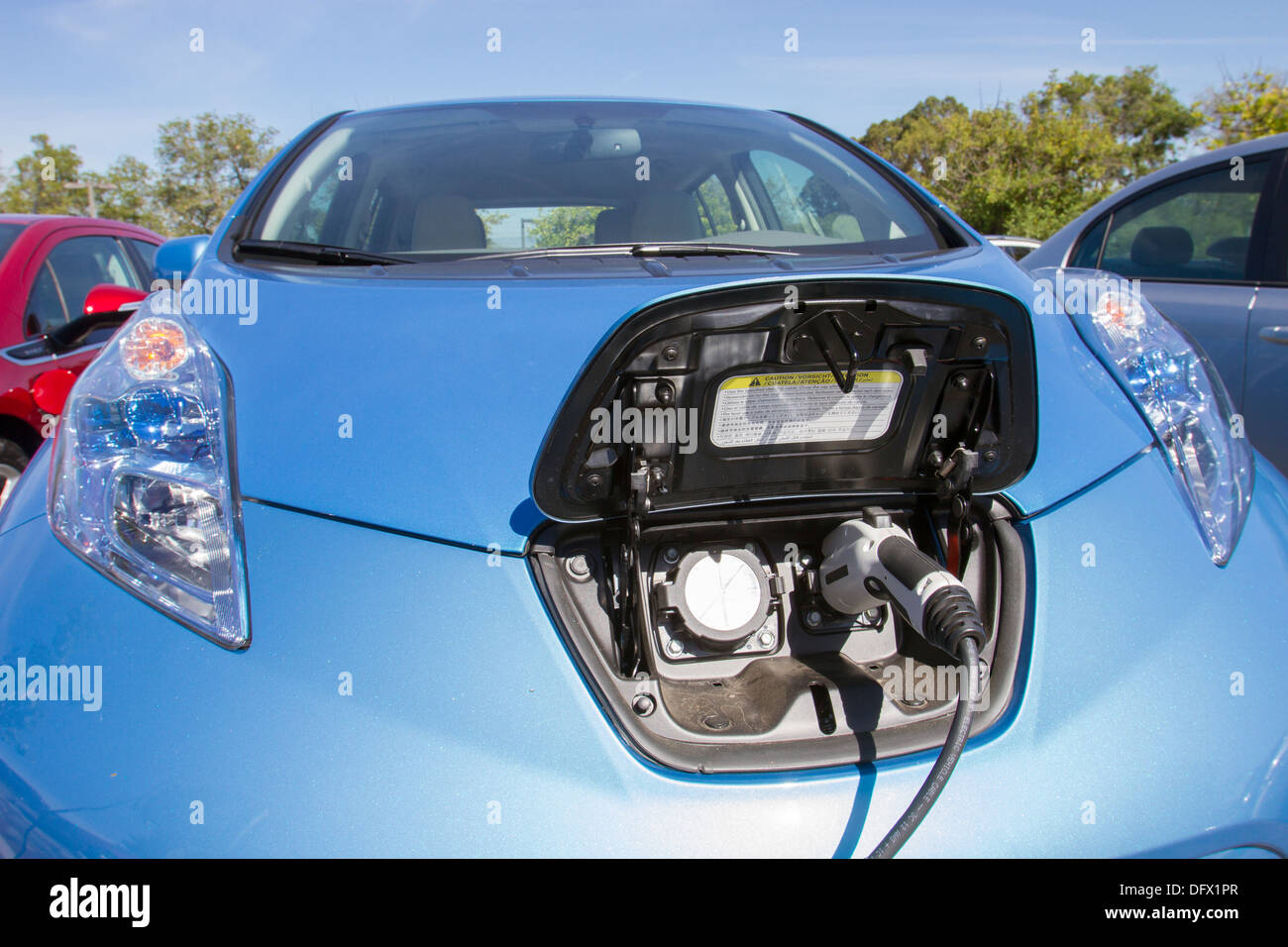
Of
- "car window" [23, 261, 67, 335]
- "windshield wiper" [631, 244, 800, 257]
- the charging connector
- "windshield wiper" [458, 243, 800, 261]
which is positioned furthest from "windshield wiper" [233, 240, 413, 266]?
"car window" [23, 261, 67, 335]

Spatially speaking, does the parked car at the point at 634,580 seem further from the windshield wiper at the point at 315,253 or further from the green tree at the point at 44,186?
the green tree at the point at 44,186

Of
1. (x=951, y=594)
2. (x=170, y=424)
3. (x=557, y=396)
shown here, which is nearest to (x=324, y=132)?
(x=170, y=424)

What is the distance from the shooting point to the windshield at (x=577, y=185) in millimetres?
1953

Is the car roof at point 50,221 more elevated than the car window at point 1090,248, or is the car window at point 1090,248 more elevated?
the car roof at point 50,221

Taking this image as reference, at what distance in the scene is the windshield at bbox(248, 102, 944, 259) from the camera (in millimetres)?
1953

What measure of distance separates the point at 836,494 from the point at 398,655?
0.67m

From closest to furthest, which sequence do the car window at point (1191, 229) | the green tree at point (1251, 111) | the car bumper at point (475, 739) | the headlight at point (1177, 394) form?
the car bumper at point (475, 739), the headlight at point (1177, 394), the car window at point (1191, 229), the green tree at point (1251, 111)

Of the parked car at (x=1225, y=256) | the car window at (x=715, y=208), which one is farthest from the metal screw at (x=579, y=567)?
the parked car at (x=1225, y=256)

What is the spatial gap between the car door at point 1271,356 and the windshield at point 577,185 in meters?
1.92

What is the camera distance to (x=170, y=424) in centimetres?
128

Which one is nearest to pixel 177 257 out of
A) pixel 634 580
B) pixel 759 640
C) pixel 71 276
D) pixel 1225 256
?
pixel 634 580

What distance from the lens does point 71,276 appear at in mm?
4312

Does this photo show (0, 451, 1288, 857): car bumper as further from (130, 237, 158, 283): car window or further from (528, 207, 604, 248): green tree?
(130, 237, 158, 283): car window

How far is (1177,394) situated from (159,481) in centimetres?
165
